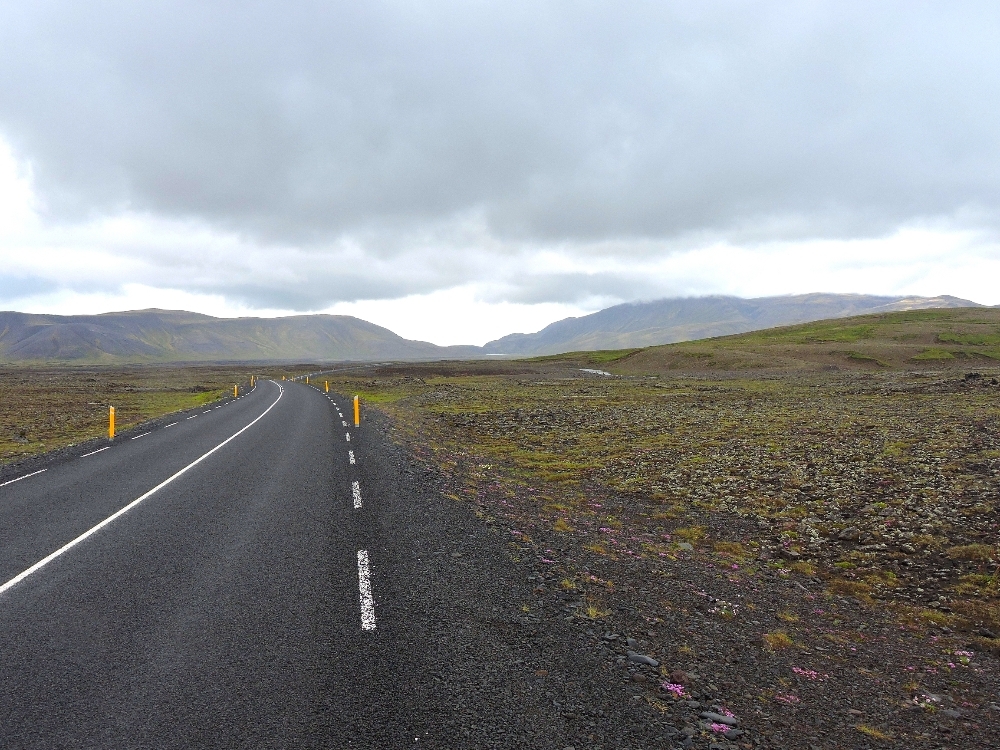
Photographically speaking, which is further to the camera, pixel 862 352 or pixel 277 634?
pixel 862 352

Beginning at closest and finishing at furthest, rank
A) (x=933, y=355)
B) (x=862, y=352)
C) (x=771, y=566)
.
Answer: (x=771, y=566) < (x=933, y=355) < (x=862, y=352)

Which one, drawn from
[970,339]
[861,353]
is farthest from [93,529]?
[970,339]

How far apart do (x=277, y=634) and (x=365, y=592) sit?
1.55 meters

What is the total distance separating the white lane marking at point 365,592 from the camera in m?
7.41

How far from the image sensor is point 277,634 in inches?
278

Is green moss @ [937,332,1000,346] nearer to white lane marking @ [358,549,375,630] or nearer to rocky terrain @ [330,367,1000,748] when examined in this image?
rocky terrain @ [330,367,1000,748]

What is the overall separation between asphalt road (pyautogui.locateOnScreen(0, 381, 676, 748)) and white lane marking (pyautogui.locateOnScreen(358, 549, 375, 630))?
0.04 meters

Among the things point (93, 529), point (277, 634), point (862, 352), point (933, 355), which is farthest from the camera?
Result: point (862, 352)

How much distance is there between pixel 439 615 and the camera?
7.73m

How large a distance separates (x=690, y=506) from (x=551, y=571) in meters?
7.59

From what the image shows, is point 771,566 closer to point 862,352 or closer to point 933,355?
point 862,352

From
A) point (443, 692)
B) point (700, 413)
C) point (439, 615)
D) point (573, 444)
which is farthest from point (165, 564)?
point (700, 413)

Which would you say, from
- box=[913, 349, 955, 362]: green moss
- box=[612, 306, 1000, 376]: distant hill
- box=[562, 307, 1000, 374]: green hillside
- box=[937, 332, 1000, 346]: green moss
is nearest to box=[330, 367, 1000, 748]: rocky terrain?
box=[612, 306, 1000, 376]: distant hill

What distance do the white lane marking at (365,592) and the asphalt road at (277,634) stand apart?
0.13 feet
